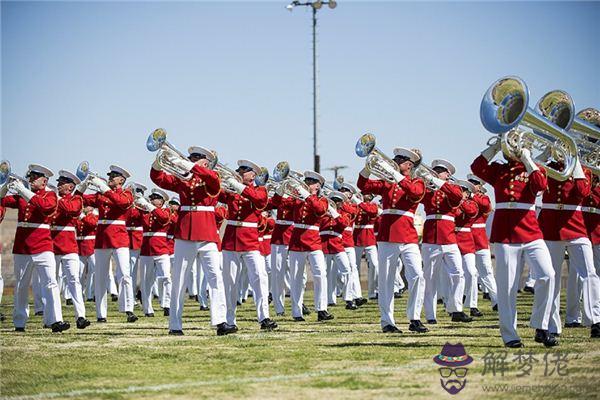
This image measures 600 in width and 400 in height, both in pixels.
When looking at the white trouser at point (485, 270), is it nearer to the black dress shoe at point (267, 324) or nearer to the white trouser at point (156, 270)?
the black dress shoe at point (267, 324)

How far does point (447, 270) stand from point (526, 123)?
4.94 metres

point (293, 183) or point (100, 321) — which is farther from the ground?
point (293, 183)

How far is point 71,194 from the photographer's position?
14.1 metres

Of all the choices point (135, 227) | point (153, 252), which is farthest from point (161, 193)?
point (135, 227)

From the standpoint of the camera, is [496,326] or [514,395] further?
[496,326]

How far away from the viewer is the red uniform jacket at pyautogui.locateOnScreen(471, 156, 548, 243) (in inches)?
402

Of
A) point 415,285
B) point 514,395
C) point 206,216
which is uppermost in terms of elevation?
point 206,216

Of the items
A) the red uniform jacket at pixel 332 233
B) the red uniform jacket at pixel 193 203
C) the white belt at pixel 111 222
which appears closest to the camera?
the red uniform jacket at pixel 193 203

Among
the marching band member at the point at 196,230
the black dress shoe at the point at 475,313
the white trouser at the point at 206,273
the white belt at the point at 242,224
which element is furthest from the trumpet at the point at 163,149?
the black dress shoe at the point at 475,313

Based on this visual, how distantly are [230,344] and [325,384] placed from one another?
339 centimetres

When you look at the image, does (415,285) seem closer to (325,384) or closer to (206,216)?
(206,216)

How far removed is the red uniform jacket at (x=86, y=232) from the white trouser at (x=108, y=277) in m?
3.45

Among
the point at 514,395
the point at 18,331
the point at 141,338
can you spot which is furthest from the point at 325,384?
the point at 18,331

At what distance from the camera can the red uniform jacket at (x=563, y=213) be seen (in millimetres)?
11609
